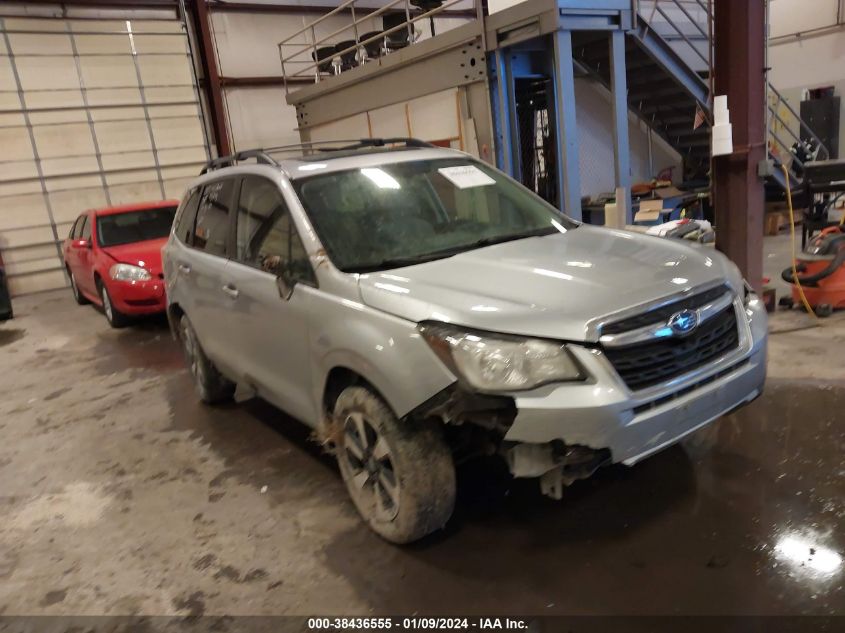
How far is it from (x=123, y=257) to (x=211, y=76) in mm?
6605

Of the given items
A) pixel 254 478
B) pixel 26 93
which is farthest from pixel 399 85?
pixel 26 93

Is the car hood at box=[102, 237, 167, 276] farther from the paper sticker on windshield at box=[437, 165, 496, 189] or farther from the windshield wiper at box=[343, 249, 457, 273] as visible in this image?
the windshield wiper at box=[343, 249, 457, 273]

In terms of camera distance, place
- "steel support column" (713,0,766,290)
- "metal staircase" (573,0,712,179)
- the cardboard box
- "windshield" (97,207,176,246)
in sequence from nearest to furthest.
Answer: "steel support column" (713,0,766,290) → "windshield" (97,207,176,246) → "metal staircase" (573,0,712,179) → the cardboard box

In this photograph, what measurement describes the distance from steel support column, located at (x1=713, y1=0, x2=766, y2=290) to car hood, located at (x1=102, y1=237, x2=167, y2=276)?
5900 millimetres

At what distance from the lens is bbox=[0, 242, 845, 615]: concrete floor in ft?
7.74

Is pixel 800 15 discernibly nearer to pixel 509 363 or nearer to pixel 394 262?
pixel 394 262

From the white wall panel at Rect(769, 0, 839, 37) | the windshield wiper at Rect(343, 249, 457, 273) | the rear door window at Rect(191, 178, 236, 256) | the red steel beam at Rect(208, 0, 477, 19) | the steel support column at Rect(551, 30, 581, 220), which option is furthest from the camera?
the red steel beam at Rect(208, 0, 477, 19)

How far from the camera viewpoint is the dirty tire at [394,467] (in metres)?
2.43

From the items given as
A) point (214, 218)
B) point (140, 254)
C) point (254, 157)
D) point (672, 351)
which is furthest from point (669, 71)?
point (672, 351)

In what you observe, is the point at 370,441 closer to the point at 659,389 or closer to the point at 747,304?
the point at 659,389

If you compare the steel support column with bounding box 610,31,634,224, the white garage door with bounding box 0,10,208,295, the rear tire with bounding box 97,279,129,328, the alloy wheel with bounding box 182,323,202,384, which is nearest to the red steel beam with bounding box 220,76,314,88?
the white garage door with bounding box 0,10,208,295

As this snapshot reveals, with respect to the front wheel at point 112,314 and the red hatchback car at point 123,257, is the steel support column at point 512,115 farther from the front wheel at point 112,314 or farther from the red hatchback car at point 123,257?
the front wheel at point 112,314

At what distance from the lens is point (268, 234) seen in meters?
3.16

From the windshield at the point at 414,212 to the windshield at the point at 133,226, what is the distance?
5.55 m
